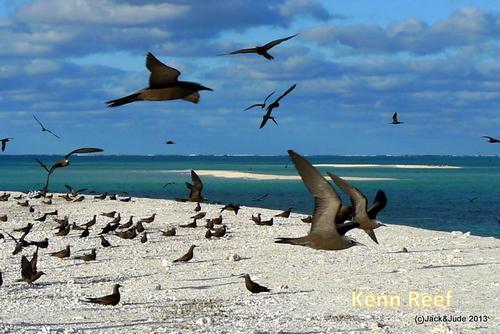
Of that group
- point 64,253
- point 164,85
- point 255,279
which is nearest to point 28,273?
point 64,253

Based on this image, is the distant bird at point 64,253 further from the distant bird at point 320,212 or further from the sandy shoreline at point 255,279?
the distant bird at point 320,212

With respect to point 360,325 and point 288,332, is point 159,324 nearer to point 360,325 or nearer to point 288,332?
point 288,332

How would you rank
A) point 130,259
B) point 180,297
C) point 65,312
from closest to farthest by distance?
point 65,312, point 180,297, point 130,259

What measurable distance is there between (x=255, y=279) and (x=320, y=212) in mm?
6410

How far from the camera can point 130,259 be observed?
19.2 metres

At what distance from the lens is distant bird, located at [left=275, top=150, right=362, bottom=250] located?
936cm

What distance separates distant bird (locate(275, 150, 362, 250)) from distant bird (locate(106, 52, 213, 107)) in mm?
1279

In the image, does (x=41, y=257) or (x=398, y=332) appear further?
(x=41, y=257)

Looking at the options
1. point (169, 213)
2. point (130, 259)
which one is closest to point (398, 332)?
point (130, 259)

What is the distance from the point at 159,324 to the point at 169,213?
16.7 metres

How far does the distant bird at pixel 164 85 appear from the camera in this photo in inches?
364

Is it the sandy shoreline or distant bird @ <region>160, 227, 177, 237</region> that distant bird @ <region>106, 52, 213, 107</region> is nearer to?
the sandy shoreline

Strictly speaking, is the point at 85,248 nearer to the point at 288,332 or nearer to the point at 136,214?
the point at 136,214

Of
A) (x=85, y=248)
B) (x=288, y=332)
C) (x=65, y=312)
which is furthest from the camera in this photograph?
(x=85, y=248)
